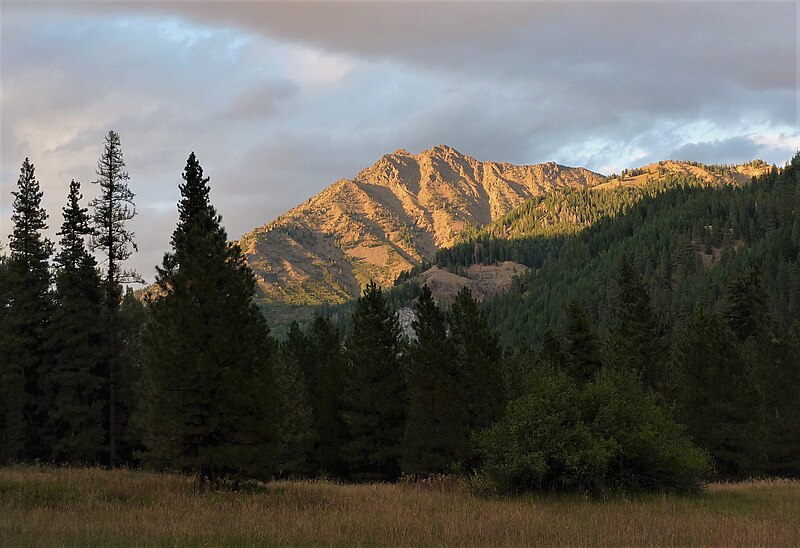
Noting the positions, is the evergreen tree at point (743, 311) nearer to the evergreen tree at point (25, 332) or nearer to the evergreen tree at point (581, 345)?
the evergreen tree at point (581, 345)

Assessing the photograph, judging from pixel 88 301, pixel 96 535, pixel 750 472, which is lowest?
pixel 750 472

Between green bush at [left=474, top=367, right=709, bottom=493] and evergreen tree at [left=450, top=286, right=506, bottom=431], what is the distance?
12858mm

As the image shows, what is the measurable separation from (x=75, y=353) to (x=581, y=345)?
121 ft

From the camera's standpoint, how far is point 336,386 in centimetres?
5147

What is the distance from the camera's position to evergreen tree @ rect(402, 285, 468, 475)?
4003cm

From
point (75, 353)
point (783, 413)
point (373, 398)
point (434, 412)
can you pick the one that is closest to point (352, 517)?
point (434, 412)

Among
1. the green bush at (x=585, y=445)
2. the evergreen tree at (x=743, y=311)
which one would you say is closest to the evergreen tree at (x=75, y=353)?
the green bush at (x=585, y=445)

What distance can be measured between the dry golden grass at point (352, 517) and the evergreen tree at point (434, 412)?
13.3 meters

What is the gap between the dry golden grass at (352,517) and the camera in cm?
1527

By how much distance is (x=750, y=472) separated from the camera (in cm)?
4741


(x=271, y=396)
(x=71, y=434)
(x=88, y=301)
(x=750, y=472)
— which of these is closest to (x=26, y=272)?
(x=88, y=301)

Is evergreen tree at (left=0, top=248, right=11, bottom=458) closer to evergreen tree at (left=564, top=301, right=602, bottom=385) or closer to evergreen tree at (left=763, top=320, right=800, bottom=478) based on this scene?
evergreen tree at (left=564, top=301, right=602, bottom=385)

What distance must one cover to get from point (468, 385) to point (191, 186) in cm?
2114

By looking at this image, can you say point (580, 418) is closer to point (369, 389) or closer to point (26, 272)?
point (369, 389)
